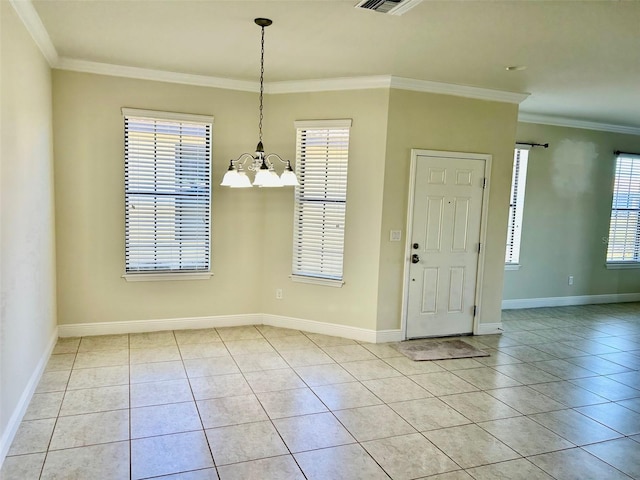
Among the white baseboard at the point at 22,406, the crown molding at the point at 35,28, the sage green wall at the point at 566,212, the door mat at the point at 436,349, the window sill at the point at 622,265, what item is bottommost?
the door mat at the point at 436,349

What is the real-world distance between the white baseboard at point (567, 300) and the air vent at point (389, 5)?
490 cm

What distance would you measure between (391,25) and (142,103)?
8.98 ft

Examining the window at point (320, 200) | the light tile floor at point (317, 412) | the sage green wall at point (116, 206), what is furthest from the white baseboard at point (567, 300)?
the sage green wall at point (116, 206)

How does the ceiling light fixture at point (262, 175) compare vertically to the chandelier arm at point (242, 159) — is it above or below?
below

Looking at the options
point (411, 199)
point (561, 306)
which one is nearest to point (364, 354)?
point (411, 199)

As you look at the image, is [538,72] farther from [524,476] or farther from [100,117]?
[100,117]

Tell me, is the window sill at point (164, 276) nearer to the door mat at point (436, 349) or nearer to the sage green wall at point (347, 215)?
the sage green wall at point (347, 215)

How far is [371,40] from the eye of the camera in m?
3.43

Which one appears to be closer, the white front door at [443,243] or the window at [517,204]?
the white front door at [443,243]

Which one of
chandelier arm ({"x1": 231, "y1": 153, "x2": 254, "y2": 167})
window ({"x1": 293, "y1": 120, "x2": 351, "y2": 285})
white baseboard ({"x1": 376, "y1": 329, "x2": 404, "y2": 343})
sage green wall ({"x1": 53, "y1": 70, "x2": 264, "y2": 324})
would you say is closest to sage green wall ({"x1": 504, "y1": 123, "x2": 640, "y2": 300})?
white baseboard ({"x1": 376, "y1": 329, "x2": 404, "y2": 343})

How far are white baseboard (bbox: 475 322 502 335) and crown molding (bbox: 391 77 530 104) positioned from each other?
8.44ft

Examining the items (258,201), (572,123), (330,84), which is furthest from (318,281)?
(572,123)

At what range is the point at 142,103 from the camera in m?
4.58

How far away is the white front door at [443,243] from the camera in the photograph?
4.82 metres
